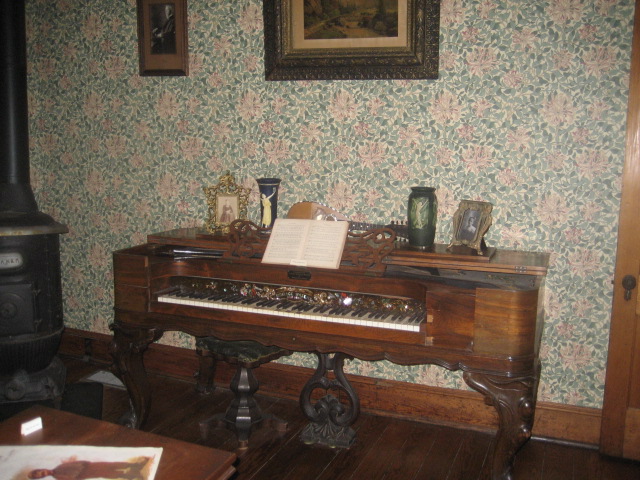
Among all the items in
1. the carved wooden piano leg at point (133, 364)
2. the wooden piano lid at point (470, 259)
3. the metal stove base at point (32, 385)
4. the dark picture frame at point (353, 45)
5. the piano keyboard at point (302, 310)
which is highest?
the dark picture frame at point (353, 45)

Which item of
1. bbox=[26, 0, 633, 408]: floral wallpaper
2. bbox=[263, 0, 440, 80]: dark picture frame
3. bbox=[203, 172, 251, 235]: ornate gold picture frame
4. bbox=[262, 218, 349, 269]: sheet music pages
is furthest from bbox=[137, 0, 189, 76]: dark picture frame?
bbox=[262, 218, 349, 269]: sheet music pages

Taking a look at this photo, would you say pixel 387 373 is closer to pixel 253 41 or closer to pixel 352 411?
pixel 352 411

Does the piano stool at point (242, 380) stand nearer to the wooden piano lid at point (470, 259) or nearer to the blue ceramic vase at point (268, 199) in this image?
the wooden piano lid at point (470, 259)

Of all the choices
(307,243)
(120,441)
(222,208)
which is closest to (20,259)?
(222,208)

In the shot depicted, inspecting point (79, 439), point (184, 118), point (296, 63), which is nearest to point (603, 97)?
point (296, 63)

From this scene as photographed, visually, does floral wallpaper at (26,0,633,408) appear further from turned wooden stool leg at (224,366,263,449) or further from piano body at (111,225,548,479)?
turned wooden stool leg at (224,366,263,449)

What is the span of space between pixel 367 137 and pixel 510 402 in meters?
1.43

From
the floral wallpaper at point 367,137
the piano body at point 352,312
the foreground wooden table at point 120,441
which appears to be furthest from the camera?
the floral wallpaper at point 367,137

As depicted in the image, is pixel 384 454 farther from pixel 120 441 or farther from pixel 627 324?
pixel 120 441

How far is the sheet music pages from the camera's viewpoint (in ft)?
7.54

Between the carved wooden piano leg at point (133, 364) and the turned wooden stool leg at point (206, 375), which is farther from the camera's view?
the turned wooden stool leg at point (206, 375)

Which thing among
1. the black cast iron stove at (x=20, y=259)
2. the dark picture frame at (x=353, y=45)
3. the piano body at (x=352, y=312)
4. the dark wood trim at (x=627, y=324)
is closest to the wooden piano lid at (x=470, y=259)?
the piano body at (x=352, y=312)

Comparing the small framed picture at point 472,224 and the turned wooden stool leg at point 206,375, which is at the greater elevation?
the small framed picture at point 472,224

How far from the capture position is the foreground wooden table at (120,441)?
145cm
